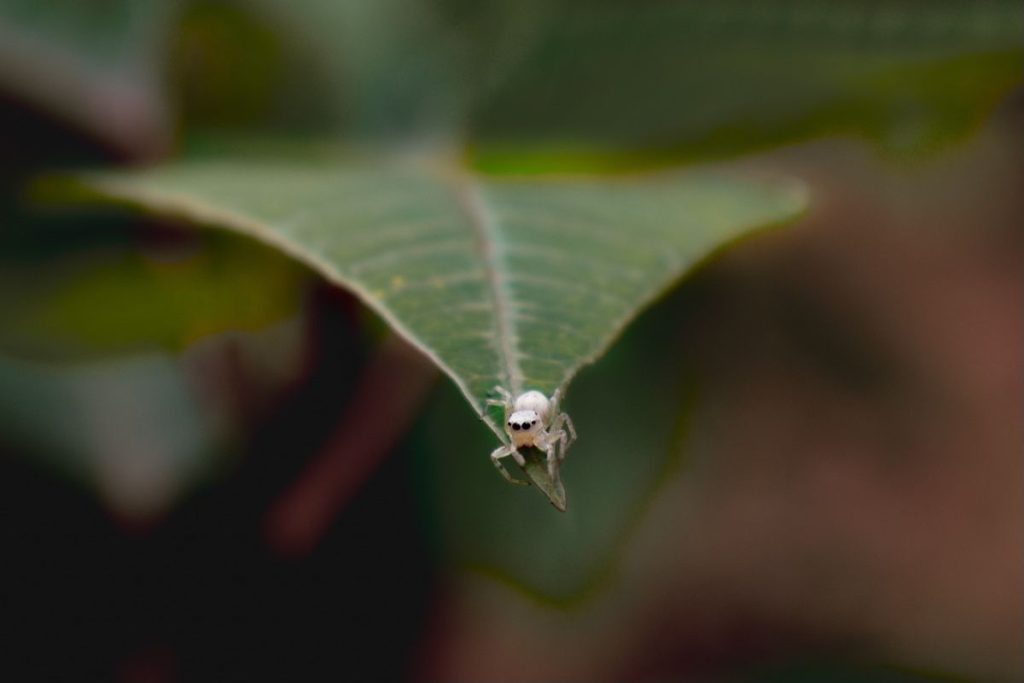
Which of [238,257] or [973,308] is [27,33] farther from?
[973,308]

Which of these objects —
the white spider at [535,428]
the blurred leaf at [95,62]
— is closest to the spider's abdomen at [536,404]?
the white spider at [535,428]

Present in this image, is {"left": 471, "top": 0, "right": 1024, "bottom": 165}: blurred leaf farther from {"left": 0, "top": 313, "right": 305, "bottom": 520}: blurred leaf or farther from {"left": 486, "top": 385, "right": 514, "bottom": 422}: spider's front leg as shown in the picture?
{"left": 486, "top": 385, "right": 514, "bottom": 422}: spider's front leg

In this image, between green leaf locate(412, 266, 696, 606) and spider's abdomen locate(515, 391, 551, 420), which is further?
green leaf locate(412, 266, 696, 606)

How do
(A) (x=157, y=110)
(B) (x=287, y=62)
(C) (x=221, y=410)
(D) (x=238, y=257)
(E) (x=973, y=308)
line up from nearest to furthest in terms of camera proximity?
(D) (x=238, y=257)
(C) (x=221, y=410)
(A) (x=157, y=110)
(B) (x=287, y=62)
(E) (x=973, y=308)

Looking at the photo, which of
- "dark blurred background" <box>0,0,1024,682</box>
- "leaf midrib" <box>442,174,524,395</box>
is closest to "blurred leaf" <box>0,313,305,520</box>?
"dark blurred background" <box>0,0,1024,682</box>

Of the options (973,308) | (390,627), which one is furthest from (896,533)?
(390,627)

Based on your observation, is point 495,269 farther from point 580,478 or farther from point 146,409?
point 146,409

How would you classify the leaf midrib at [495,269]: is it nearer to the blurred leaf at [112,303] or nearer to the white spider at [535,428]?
the white spider at [535,428]

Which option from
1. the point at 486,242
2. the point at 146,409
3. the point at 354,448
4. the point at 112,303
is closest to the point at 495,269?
the point at 486,242
